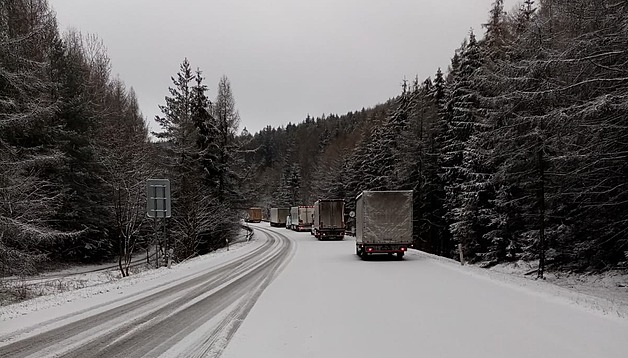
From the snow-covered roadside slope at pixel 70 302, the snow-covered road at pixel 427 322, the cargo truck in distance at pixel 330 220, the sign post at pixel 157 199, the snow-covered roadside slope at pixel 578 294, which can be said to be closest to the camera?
the snow-covered road at pixel 427 322

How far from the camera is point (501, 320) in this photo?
7.79 m

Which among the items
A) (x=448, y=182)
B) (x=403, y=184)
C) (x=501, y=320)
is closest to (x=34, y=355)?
(x=501, y=320)

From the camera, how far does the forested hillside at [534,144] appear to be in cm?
1020

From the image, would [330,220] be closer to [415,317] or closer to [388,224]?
[388,224]

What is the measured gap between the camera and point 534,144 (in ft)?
A: 49.7

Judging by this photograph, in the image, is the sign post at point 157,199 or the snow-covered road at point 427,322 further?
the sign post at point 157,199

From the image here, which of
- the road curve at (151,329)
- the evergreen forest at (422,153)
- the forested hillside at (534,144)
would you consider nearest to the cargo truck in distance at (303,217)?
the evergreen forest at (422,153)

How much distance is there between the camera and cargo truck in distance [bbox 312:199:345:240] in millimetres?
39688

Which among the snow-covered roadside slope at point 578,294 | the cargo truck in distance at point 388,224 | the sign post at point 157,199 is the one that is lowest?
the snow-covered roadside slope at point 578,294

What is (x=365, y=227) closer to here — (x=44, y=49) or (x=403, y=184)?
(x=403, y=184)

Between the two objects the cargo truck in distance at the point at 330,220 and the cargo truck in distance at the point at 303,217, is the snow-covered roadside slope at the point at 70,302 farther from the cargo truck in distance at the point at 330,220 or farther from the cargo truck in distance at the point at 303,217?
the cargo truck in distance at the point at 303,217

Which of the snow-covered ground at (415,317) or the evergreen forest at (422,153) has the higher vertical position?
the evergreen forest at (422,153)

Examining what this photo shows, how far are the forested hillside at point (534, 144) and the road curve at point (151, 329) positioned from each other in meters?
8.74

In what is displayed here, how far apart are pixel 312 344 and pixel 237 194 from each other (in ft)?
110
